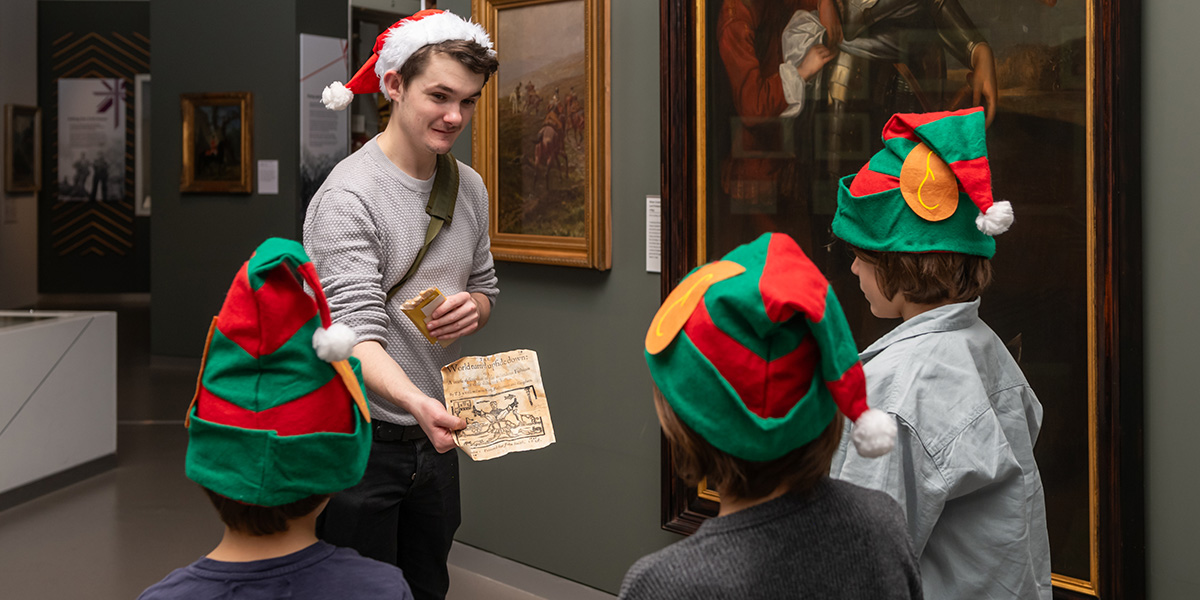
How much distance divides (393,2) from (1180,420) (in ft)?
16.1

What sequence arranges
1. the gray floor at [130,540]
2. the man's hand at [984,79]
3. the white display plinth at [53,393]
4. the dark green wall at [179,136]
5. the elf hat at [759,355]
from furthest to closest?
A: the dark green wall at [179,136] < the white display plinth at [53,393] < the gray floor at [130,540] < the man's hand at [984,79] < the elf hat at [759,355]

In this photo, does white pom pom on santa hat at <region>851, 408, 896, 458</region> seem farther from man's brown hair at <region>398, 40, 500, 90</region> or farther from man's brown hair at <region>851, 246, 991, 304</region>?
man's brown hair at <region>398, 40, 500, 90</region>

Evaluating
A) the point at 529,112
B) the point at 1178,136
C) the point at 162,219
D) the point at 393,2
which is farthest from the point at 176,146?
the point at 1178,136

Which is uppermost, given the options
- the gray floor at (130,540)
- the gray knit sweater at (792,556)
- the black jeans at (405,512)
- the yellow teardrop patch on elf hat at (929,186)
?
the yellow teardrop patch on elf hat at (929,186)

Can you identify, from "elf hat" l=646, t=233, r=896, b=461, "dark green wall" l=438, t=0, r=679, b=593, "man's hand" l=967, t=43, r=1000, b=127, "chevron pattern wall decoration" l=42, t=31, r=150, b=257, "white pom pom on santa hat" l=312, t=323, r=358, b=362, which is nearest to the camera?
"elf hat" l=646, t=233, r=896, b=461

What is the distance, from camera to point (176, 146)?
33.3 feet

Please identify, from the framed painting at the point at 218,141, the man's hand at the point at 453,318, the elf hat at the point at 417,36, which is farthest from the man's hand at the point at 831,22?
the framed painting at the point at 218,141

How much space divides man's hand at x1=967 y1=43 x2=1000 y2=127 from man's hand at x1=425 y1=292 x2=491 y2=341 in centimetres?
166

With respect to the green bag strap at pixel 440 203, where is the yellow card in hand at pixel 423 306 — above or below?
below

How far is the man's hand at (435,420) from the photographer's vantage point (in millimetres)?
2338

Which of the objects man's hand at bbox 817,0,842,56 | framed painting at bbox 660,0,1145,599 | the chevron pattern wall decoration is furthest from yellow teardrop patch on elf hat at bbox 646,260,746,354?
the chevron pattern wall decoration

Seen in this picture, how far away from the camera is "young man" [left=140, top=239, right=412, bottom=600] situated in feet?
4.91

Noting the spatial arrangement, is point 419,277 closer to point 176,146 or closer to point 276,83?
point 276,83

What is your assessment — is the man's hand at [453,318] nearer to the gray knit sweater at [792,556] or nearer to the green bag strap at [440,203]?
the green bag strap at [440,203]
